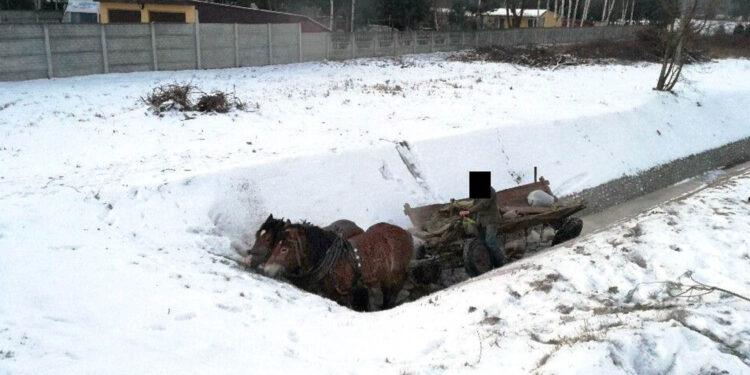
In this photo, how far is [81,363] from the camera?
4.98 meters

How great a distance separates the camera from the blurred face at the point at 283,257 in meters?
8.23

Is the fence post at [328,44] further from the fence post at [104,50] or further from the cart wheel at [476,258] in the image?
the cart wheel at [476,258]

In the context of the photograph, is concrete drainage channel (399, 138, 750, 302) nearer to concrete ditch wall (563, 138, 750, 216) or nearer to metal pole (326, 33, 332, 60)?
concrete ditch wall (563, 138, 750, 216)

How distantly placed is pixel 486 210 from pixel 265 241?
376 cm

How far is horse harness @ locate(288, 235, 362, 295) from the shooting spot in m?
8.35

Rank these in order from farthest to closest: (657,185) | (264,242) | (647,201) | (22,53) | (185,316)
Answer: (22,53), (657,185), (647,201), (264,242), (185,316)

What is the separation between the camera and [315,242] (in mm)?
8438

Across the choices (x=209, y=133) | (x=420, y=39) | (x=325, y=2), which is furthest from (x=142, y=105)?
(x=325, y=2)

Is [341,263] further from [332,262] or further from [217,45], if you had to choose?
[217,45]

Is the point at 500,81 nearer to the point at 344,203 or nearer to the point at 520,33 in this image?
the point at 344,203

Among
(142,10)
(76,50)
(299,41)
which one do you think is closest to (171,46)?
(76,50)

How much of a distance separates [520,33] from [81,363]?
139 feet

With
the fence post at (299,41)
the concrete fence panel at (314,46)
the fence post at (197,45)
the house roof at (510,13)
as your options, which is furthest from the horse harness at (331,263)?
the house roof at (510,13)

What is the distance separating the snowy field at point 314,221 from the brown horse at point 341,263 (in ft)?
1.61
